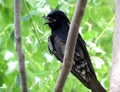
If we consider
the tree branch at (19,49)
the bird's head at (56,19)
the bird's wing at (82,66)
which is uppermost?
the tree branch at (19,49)

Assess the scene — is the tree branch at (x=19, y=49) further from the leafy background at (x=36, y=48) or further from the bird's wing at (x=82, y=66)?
the bird's wing at (x=82, y=66)

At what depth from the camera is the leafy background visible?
269cm

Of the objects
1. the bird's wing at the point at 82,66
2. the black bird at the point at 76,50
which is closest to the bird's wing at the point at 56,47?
the black bird at the point at 76,50

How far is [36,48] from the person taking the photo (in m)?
2.79

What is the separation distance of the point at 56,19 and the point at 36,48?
0.25m

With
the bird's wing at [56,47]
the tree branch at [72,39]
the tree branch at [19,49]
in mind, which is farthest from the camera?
the bird's wing at [56,47]

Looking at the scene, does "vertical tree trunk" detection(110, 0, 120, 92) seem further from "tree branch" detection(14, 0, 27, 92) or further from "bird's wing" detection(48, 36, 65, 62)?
"bird's wing" detection(48, 36, 65, 62)

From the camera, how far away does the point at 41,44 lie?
9.27 ft

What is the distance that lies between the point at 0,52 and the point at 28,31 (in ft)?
0.97

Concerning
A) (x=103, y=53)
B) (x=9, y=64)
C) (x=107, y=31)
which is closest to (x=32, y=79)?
(x=9, y=64)

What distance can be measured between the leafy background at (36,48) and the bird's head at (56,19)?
0.18ft

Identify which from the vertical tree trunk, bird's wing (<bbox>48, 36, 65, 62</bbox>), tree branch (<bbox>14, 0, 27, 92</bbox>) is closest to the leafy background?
bird's wing (<bbox>48, 36, 65, 62</bbox>)

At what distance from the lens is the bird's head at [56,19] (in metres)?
→ 2.81

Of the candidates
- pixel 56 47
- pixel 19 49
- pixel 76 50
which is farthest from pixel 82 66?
pixel 19 49
